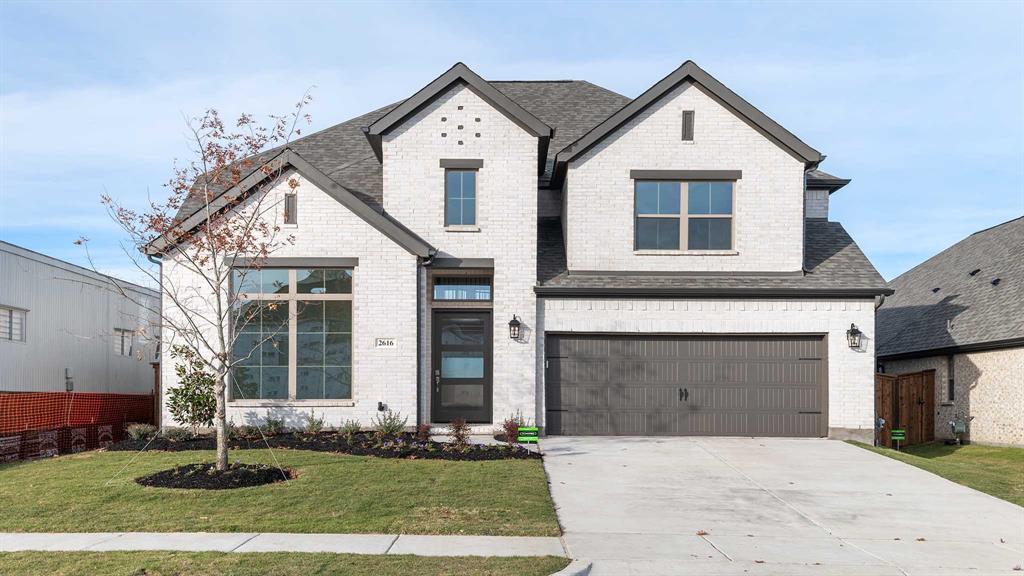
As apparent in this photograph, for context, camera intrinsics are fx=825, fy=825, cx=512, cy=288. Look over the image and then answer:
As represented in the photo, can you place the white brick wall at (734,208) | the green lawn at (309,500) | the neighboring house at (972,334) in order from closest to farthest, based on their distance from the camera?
the green lawn at (309,500), the white brick wall at (734,208), the neighboring house at (972,334)

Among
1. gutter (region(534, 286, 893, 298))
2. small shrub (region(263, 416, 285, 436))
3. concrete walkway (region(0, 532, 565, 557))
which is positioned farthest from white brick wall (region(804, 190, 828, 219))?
concrete walkway (region(0, 532, 565, 557))

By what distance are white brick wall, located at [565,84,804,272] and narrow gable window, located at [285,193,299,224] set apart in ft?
18.4

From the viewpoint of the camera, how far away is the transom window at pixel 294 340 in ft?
53.9

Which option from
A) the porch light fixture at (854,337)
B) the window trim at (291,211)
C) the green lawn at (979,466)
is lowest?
the green lawn at (979,466)

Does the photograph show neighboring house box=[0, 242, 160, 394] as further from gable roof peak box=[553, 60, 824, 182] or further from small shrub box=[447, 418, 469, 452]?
gable roof peak box=[553, 60, 824, 182]

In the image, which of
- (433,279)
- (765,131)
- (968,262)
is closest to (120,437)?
(433,279)

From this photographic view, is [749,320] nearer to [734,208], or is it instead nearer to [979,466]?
[734,208]

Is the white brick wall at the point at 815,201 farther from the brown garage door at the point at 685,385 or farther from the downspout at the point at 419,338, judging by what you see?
the downspout at the point at 419,338

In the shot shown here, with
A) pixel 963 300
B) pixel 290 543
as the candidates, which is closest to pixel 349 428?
pixel 290 543

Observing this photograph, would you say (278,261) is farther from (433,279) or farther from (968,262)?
(968,262)

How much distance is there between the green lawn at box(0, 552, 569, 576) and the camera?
7.44 meters

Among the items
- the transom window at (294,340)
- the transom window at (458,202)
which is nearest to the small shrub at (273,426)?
the transom window at (294,340)

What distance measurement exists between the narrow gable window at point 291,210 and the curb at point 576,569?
10.8 meters

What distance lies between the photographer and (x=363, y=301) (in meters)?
16.5
